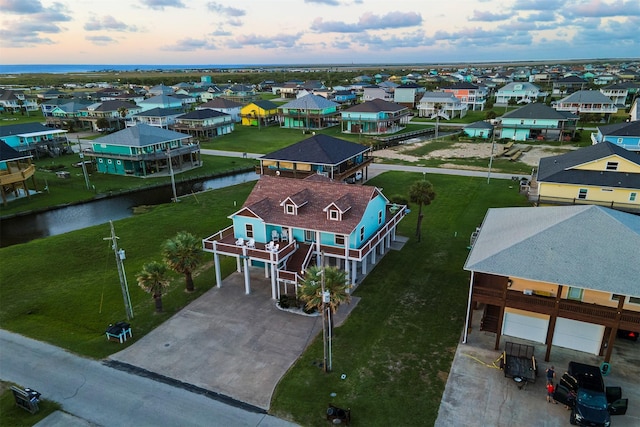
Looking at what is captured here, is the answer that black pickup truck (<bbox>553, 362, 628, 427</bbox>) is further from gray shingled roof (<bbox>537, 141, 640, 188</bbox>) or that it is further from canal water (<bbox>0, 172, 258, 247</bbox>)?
A: canal water (<bbox>0, 172, 258, 247</bbox>)

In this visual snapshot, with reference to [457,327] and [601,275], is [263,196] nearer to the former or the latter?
[457,327]

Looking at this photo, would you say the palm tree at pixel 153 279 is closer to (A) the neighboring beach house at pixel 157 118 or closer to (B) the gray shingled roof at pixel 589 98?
(A) the neighboring beach house at pixel 157 118

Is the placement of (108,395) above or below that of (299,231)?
below

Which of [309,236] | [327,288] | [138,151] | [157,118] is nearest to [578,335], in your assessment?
[327,288]

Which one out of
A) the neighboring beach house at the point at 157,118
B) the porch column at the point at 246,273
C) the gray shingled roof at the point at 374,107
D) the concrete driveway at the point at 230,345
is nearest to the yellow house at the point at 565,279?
the concrete driveway at the point at 230,345

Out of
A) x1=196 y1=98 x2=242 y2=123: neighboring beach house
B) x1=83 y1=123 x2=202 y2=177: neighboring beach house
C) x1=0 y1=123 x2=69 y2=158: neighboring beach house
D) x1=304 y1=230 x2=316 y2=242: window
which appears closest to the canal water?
x1=83 y1=123 x2=202 y2=177: neighboring beach house

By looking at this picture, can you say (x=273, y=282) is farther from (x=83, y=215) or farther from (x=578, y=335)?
(x=83, y=215)

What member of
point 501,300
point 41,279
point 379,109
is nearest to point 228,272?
point 41,279
